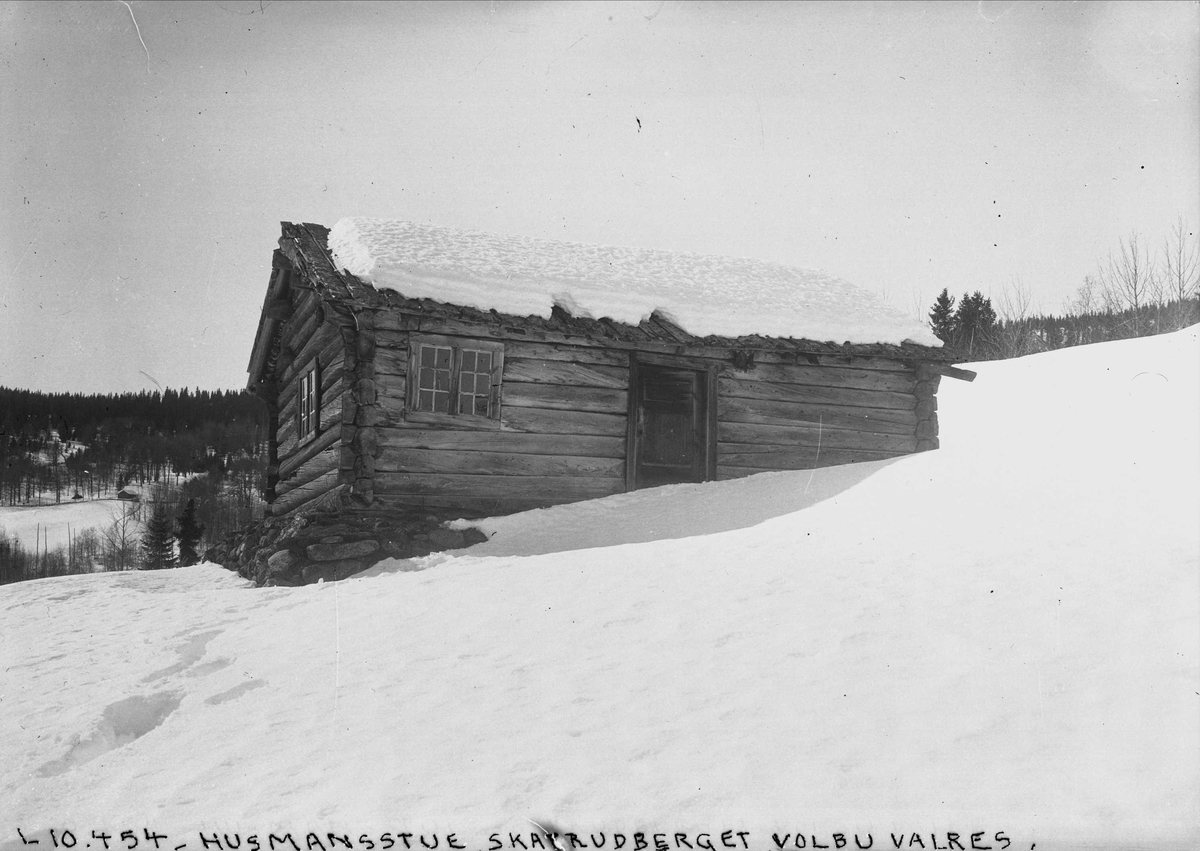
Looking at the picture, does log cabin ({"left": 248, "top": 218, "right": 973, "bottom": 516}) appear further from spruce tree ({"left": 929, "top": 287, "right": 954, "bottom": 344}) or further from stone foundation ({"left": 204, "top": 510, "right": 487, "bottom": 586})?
spruce tree ({"left": 929, "top": 287, "right": 954, "bottom": 344})

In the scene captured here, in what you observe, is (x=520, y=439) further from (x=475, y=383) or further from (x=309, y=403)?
(x=309, y=403)

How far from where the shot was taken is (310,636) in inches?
245

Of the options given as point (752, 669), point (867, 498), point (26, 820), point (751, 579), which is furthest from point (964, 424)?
point (26, 820)

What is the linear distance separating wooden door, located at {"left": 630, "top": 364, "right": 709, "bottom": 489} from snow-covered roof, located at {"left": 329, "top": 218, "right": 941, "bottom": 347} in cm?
103

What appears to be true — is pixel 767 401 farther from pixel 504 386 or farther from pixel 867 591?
pixel 867 591

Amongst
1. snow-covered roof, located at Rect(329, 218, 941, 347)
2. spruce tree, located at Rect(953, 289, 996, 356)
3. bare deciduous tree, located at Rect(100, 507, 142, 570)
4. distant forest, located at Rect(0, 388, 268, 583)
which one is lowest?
bare deciduous tree, located at Rect(100, 507, 142, 570)

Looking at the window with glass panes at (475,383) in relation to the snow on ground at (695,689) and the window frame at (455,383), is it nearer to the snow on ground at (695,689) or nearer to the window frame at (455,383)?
the window frame at (455,383)

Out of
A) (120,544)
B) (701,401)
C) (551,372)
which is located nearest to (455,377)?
(551,372)

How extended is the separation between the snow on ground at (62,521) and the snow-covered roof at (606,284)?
6356 cm

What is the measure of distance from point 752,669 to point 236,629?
4.03 m

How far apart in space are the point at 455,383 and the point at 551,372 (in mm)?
1295

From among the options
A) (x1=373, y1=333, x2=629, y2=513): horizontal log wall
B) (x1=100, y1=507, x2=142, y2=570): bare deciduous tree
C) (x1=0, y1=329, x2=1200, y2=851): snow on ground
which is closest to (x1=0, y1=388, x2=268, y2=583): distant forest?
(x1=100, y1=507, x2=142, y2=570): bare deciduous tree

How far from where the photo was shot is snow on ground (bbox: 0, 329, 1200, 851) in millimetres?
3594

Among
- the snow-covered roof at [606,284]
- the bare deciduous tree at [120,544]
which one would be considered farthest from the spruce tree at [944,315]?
the bare deciduous tree at [120,544]
